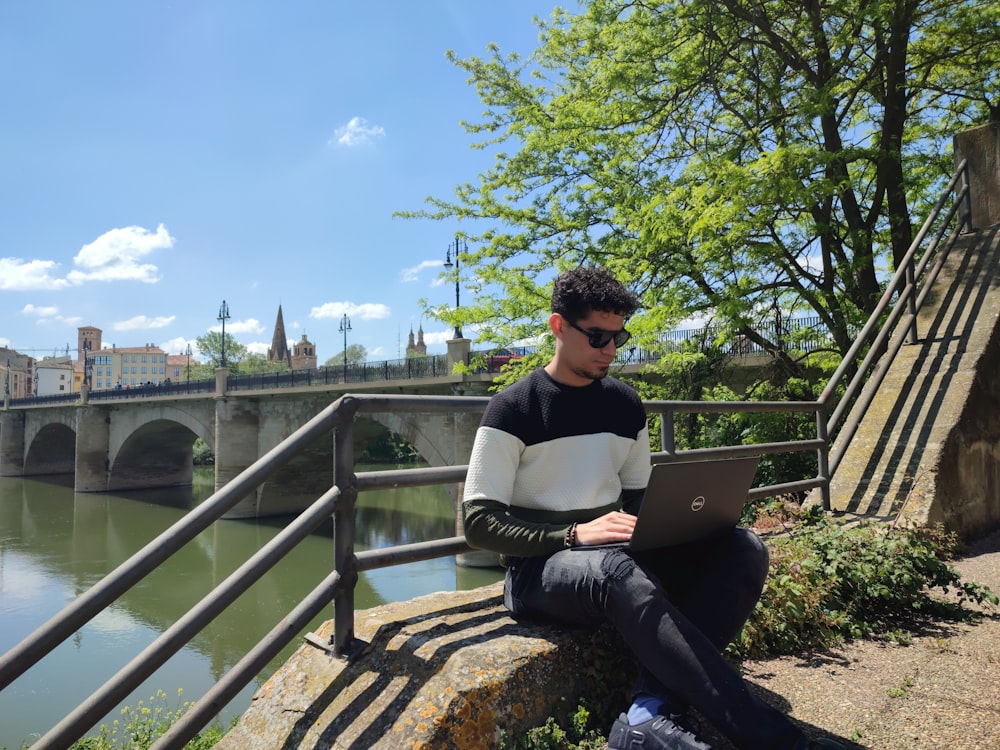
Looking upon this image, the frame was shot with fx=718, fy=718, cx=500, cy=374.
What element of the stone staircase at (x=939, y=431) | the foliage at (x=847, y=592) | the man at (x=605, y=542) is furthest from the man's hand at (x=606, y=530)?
the stone staircase at (x=939, y=431)

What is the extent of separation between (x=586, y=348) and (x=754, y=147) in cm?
717

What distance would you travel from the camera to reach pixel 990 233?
646cm

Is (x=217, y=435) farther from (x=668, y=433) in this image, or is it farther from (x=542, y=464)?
(x=542, y=464)

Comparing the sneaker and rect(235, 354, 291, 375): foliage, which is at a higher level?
rect(235, 354, 291, 375): foliage

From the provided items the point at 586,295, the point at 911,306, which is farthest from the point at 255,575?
the point at 911,306

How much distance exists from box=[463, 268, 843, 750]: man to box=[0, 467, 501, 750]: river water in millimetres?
5957

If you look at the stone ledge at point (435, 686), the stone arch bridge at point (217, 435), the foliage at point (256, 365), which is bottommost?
the stone arch bridge at point (217, 435)

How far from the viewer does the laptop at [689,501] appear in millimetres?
1839

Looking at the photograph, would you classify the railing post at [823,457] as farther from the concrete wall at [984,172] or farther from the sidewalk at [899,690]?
the concrete wall at [984,172]

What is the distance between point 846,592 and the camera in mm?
3162

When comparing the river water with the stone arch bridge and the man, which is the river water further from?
the man

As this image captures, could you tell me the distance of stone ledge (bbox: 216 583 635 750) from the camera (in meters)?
1.81

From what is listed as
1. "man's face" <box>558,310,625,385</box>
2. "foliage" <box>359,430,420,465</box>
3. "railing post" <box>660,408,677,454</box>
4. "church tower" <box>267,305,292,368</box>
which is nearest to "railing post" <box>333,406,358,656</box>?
"man's face" <box>558,310,625,385</box>

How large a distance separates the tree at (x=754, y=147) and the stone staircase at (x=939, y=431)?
1.94 metres
